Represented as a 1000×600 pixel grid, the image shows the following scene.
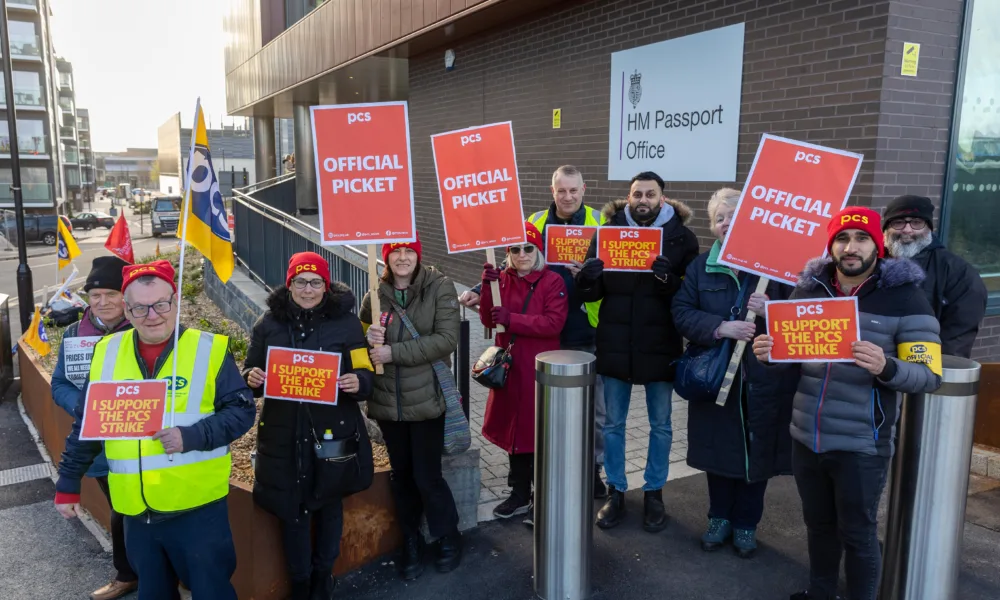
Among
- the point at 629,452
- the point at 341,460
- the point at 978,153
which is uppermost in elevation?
the point at 978,153

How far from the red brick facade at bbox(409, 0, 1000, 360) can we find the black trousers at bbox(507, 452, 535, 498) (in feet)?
11.5

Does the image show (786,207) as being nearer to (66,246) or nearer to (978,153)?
(978,153)

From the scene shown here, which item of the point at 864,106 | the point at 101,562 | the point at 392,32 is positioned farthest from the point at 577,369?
the point at 392,32

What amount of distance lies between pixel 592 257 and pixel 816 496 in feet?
5.89

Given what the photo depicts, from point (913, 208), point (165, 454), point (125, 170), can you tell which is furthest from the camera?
point (125, 170)

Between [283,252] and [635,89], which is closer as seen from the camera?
[635,89]

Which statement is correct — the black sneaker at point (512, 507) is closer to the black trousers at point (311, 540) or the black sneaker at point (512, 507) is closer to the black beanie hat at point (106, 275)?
the black trousers at point (311, 540)

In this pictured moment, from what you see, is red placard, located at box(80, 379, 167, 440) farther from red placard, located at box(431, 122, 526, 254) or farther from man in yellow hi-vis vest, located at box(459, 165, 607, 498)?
man in yellow hi-vis vest, located at box(459, 165, 607, 498)

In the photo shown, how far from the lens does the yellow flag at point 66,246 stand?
28.4 ft

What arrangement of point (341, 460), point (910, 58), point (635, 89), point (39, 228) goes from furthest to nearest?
point (39, 228)
point (635, 89)
point (910, 58)
point (341, 460)

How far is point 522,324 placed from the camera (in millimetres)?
4297

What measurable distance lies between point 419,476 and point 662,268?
1.77 meters

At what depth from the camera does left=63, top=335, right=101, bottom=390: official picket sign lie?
12.1ft

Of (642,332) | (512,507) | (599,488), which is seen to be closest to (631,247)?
(642,332)
